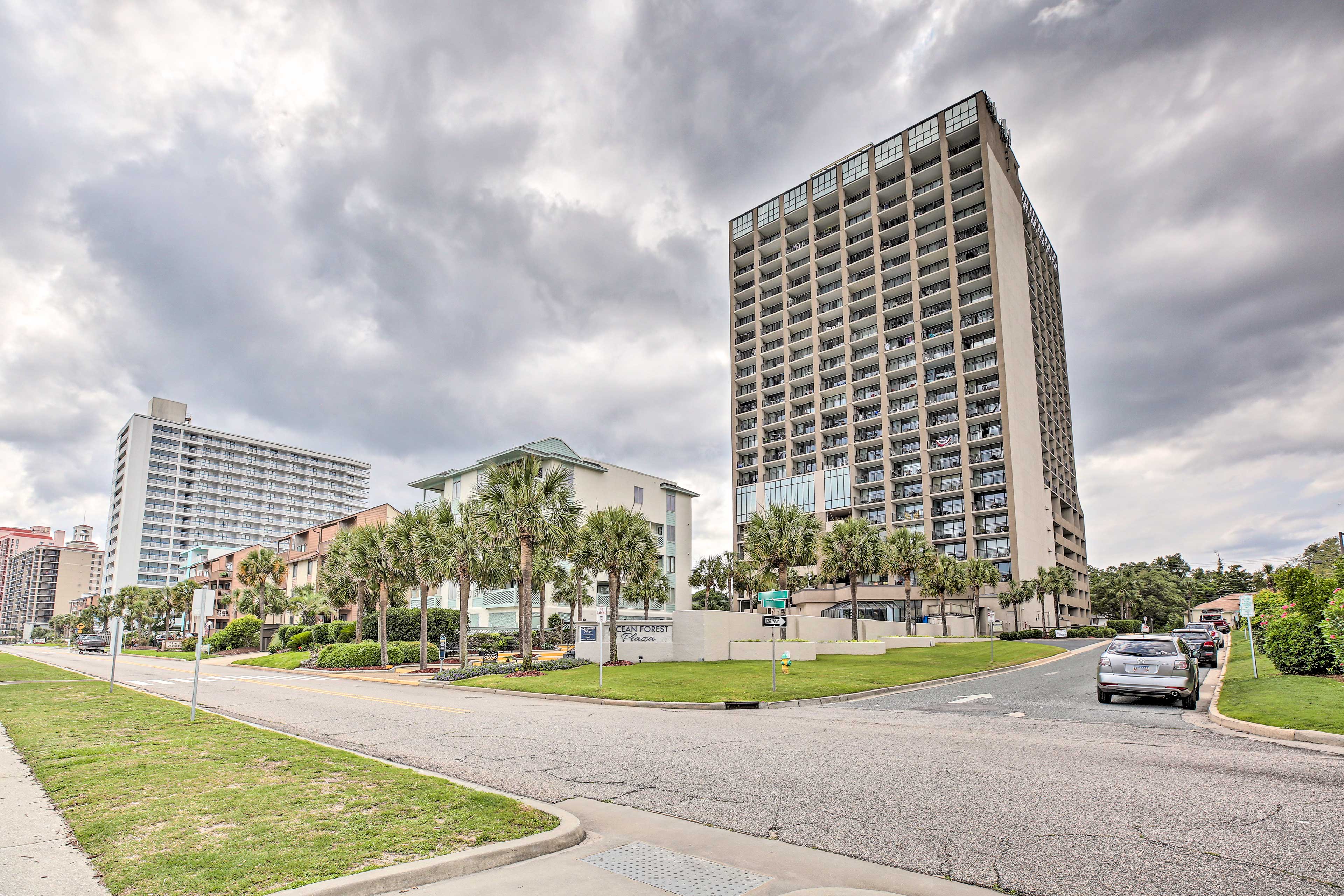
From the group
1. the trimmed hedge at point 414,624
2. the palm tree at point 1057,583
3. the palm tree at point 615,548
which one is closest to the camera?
the palm tree at point 615,548

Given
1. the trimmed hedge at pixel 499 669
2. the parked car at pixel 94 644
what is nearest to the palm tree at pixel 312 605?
the parked car at pixel 94 644

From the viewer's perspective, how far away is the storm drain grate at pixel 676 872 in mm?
5281

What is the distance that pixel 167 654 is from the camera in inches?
2729

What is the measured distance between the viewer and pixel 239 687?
90.7 feet

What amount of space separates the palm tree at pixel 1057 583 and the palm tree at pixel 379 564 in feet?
226

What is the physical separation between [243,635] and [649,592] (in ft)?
128

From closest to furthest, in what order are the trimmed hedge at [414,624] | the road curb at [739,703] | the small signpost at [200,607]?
the small signpost at [200,607] → the road curb at [739,703] → the trimmed hedge at [414,624]

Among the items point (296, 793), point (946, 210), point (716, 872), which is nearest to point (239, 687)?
point (296, 793)

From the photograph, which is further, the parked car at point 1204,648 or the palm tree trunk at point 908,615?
the palm tree trunk at point 908,615

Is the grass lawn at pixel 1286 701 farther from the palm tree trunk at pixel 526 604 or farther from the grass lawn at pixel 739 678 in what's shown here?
the palm tree trunk at pixel 526 604

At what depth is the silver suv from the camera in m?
16.8

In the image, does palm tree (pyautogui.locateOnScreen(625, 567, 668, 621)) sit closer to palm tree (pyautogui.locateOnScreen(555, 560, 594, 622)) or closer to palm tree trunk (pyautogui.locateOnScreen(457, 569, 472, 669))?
palm tree (pyautogui.locateOnScreen(555, 560, 594, 622))

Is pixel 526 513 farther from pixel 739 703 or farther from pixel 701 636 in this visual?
pixel 739 703

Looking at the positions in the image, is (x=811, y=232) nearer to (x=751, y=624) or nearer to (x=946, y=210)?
(x=946, y=210)
